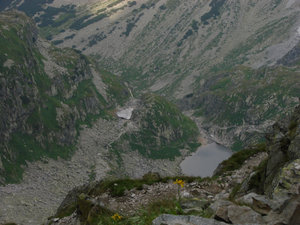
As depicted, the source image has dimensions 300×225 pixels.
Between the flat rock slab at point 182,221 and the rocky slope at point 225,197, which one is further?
the rocky slope at point 225,197

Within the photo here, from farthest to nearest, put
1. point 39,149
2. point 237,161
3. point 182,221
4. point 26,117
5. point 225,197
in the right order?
point 26,117 < point 39,149 < point 237,161 < point 225,197 < point 182,221

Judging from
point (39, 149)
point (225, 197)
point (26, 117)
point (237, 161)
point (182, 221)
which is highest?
point (182, 221)

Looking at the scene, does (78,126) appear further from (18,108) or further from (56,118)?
(18,108)

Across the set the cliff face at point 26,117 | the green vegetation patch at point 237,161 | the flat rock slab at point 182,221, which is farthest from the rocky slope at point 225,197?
the cliff face at point 26,117

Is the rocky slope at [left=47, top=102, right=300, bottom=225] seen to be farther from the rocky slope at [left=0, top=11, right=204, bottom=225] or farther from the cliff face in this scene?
the cliff face

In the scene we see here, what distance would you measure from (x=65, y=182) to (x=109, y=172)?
80.7 ft

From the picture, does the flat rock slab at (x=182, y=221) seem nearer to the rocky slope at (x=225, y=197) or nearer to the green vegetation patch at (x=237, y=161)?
the rocky slope at (x=225, y=197)

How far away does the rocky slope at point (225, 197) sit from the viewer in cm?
1326

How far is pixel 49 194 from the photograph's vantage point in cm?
12975

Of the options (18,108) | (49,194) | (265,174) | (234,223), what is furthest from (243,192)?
(18,108)

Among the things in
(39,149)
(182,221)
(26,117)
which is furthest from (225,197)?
(26,117)

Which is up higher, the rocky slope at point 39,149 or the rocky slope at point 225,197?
the rocky slope at point 225,197

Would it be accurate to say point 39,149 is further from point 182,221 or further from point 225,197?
point 182,221

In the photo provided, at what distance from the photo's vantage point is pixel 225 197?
25.0m
